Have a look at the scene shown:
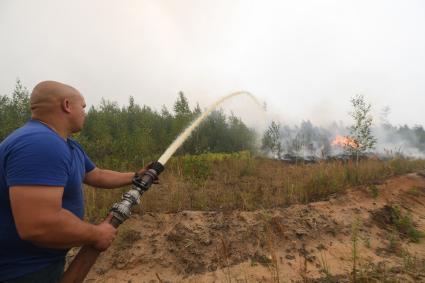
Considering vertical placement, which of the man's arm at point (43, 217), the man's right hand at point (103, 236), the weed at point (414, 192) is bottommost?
the weed at point (414, 192)

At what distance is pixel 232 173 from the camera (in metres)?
9.85

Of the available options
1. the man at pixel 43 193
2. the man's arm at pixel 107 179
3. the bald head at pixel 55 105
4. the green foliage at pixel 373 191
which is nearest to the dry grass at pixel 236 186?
the green foliage at pixel 373 191

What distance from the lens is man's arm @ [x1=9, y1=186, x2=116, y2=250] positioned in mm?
1610

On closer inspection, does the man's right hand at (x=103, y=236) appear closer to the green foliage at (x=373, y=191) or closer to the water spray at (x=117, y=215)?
the water spray at (x=117, y=215)

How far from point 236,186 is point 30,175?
703 centimetres

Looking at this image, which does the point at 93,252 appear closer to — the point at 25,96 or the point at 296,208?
the point at 296,208

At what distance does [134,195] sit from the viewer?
2.26m

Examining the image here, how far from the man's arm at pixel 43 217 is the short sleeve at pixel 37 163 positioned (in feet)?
0.13

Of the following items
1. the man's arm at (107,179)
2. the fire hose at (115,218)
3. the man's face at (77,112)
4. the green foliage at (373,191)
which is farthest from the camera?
the green foliage at (373,191)

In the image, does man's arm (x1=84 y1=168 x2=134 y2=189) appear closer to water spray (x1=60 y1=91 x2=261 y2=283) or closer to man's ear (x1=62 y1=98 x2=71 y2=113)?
water spray (x1=60 y1=91 x2=261 y2=283)

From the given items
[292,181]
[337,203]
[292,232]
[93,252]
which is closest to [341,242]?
[292,232]

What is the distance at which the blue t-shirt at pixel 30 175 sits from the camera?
1.66 m

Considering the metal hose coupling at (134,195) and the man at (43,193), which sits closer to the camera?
the man at (43,193)

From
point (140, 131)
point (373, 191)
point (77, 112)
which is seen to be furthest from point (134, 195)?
point (140, 131)
